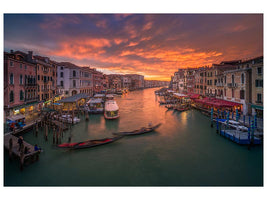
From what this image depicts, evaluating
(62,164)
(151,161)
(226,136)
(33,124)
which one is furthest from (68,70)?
(226,136)

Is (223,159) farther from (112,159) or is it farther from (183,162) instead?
(112,159)

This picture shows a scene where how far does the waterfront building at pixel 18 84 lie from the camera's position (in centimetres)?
1809

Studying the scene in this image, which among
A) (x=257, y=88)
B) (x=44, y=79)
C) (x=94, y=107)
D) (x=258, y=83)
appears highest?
(x=44, y=79)

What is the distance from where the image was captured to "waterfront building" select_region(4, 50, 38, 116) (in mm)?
18094

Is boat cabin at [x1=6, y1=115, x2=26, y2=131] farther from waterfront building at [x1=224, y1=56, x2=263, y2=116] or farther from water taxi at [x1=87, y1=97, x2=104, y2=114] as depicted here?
waterfront building at [x1=224, y1=56, x2=263, y2=116]

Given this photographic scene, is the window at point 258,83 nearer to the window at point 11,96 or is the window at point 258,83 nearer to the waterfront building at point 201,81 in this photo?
the waterfront building at point 201,81

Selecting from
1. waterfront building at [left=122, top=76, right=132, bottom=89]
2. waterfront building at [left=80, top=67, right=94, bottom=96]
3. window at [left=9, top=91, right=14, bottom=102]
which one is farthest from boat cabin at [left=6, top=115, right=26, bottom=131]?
waterfront building at [left=122, top=76, right=132, bottom=89]

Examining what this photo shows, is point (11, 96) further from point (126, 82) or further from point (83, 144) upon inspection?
point (126, 82)

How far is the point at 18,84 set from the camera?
2038cm

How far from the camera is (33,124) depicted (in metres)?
18.0

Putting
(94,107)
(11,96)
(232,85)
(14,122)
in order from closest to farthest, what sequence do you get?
1. (14,122)
2. (11,96)
3. (232,85)
4. (94,107)


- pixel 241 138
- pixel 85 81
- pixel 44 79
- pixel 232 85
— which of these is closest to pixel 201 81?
pixel 232 85

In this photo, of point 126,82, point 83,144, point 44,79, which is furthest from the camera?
point 126,82

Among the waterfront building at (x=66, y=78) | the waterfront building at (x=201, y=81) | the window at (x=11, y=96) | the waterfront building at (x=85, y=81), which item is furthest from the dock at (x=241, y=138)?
the waterfront building at (x=85, y=81)
